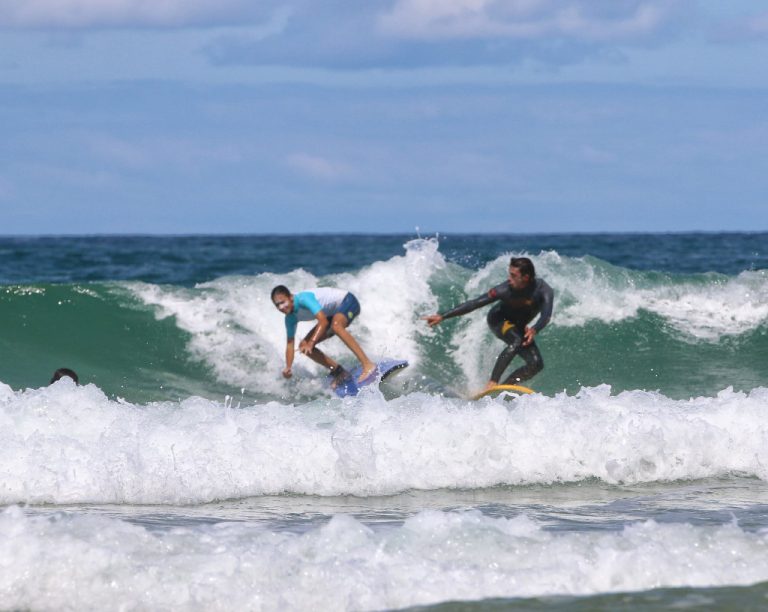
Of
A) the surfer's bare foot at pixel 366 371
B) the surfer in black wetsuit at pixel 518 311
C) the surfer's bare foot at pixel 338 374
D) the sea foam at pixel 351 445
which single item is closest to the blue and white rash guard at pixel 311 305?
the surfer's bare foot at pixel 338 374

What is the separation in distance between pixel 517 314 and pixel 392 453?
11.3ft

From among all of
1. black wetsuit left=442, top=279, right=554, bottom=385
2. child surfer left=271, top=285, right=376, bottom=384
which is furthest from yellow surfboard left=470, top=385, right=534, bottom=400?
child surfer left=271, top=285, right=376, bottom=384

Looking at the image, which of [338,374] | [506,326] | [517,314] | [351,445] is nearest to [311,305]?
[338,374]

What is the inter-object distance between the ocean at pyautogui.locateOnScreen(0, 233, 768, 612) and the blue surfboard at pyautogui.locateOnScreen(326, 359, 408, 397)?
20 centimetres

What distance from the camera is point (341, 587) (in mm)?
6227

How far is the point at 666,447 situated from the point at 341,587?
4.20 meters

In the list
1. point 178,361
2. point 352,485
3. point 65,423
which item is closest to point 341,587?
point 352,485

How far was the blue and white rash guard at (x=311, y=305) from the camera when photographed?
12.7 meters

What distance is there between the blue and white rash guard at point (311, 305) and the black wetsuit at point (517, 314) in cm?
163

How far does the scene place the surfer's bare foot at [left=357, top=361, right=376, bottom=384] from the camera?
12875mm

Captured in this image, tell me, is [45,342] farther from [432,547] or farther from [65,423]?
[432,547]

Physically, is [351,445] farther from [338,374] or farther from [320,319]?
[338,374]

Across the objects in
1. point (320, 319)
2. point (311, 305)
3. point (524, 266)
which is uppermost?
point (524, 266)

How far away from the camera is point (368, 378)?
1284cm
